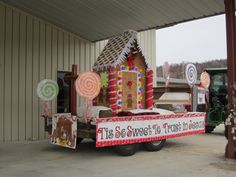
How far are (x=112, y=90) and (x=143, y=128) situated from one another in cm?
120

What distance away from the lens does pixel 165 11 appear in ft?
29.1

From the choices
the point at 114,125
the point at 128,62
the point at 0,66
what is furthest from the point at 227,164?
the point at 0,66

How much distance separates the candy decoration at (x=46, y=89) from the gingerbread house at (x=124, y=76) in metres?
1.12

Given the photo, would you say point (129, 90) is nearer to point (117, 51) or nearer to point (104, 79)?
point (104, 79)

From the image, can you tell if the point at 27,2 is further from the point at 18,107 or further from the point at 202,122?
the point at 202,122

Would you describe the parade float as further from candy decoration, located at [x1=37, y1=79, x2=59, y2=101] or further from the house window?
the house window

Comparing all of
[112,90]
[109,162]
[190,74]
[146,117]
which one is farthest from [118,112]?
[190,74]

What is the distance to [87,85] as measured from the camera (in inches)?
292

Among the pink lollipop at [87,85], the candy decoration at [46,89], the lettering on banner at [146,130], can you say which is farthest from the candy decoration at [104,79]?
the lettering on banner at [146,130]

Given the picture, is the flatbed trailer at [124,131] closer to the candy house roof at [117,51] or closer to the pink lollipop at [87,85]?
the pink lollipop at [87,85]

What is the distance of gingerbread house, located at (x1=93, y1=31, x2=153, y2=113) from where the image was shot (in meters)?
8.45

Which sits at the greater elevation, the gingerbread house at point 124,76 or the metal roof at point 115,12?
the metal roof at point 115,12

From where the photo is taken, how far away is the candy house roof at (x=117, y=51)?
28.2 ft

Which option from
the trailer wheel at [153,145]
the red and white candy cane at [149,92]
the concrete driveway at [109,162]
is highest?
the red and white candy cane at [149,92]
